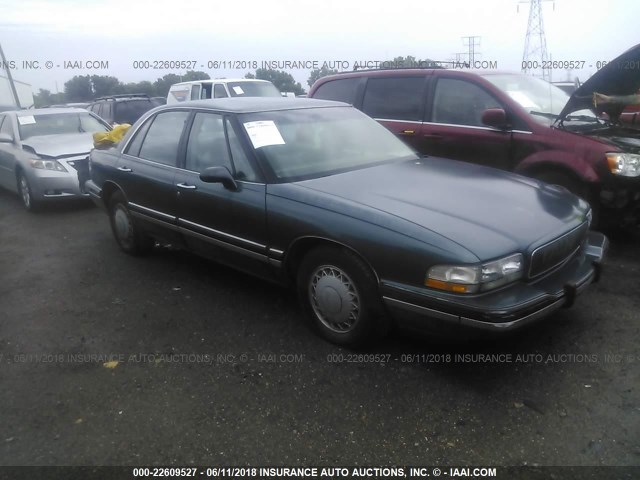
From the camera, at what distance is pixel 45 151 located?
25.2 feet

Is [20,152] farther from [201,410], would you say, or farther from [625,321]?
[625,321]

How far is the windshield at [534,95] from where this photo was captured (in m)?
5.36

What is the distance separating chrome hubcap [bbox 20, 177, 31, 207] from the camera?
7809mm

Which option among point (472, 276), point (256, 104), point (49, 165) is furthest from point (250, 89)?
point (472, 276)

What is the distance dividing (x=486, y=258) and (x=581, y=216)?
3.75 feet

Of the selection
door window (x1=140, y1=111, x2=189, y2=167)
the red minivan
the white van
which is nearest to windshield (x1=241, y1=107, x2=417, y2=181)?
door window (x1=140, y1=111, x2=189, y2=167)

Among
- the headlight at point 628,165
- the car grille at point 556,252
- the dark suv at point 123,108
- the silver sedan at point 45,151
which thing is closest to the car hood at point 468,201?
the car grille at point 556,252

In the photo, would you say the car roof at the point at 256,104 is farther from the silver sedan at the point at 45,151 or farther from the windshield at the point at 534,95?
the silver sedan at the point at 45,151

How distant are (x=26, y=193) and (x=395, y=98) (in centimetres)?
536

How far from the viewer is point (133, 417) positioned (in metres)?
2.92

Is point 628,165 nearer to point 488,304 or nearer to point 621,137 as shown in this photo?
point 621,137

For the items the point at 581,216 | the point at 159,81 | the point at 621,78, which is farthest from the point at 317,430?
the point at 159,81

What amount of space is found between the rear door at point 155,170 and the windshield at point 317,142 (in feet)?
2.94

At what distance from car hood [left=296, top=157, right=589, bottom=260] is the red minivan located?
1.12 meters
